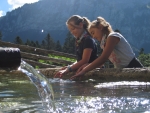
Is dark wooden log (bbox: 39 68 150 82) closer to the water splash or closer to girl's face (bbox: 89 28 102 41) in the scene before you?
girl's face (bbox: 89 28 102 41)

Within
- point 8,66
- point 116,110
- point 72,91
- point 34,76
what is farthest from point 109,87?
point 8,66

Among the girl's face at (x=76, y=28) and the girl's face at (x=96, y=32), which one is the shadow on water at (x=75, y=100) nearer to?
the girl's face at (x=96, y=32)

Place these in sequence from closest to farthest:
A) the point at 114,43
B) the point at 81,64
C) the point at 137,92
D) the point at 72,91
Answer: the point at 137,92
the point at 72,91
the point at 114,43
the point at 81,64

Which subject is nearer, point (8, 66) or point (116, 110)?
point (8, 66)

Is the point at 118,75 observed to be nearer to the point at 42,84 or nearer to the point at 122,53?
the point at 122,53

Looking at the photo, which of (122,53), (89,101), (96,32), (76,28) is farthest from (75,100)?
(76,28)

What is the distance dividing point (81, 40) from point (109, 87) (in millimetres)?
1409

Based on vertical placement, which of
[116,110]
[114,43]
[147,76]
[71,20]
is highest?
[71,20]

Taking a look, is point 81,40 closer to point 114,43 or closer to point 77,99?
point 114,43

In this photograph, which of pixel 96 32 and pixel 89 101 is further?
pixel 96 32

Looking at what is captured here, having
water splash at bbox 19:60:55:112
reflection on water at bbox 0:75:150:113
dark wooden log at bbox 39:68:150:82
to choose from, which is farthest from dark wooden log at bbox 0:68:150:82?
water splash at bbox 19:60:55:112

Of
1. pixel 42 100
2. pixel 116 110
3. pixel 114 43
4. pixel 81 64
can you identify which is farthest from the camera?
pixel 81 64

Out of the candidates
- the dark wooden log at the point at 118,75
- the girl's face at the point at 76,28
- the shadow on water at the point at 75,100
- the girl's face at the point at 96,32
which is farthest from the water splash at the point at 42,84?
the girl's face at the point at 76,28

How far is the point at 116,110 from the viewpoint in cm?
321
